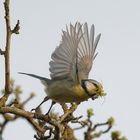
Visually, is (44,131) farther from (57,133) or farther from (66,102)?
(66,102)

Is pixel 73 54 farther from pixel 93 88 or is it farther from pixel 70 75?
pixel 93 88

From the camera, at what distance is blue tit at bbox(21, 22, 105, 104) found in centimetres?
438

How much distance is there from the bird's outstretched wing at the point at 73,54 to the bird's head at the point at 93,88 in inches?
8.6

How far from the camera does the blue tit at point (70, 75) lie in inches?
172

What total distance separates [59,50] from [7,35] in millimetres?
1328

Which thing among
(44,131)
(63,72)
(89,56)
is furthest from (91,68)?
(44,131)

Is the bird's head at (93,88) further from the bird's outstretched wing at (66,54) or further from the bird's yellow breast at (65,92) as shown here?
the bird's outstretched wing at (66,54)

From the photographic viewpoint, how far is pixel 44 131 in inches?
133

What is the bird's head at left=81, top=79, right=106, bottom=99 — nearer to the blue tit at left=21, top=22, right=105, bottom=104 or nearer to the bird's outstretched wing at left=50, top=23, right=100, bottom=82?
the blue tit at left=21, top=22, right=105, bottom=104

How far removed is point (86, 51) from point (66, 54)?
598mm

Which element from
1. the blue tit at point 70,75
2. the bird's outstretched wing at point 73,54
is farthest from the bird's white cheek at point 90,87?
the bird's outstretched wing at point 73,54

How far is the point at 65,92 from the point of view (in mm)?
4508

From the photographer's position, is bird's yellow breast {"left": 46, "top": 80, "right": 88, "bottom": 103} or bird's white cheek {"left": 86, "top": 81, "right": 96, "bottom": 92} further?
bird's yellow breast {"left": 46, "top": 80, "right": 88, "bottom": 103}

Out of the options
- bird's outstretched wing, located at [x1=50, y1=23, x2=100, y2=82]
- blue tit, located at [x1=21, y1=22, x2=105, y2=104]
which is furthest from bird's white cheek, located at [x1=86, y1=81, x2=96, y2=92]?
bird's outstretched wing, located at [x1=50, y1=23, x2=100, y2=82]
